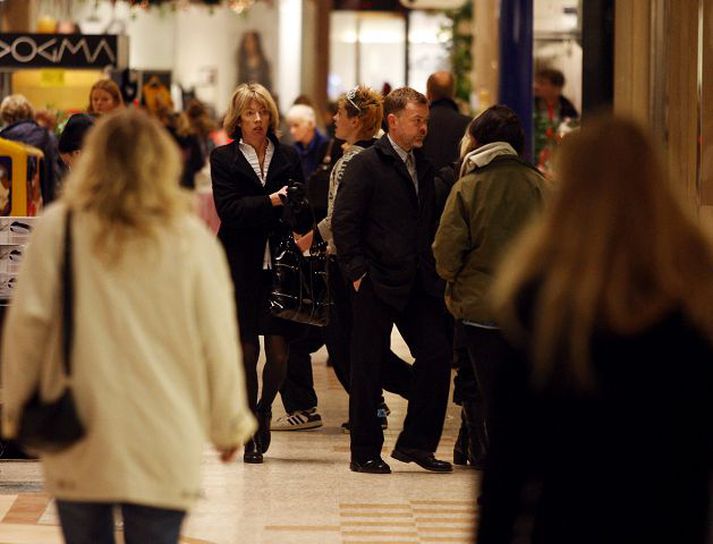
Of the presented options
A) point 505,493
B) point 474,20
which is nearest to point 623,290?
point 505,493

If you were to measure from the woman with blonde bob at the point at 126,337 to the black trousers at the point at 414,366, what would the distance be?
12.7 feet

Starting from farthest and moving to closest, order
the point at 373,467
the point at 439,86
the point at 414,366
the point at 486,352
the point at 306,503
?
the point at 439,86 → the point at 373,467 → the point at 414,366 → the point at 306,503 → the point at 486,352

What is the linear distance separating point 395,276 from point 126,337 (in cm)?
393

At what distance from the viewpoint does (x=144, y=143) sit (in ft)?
13.5

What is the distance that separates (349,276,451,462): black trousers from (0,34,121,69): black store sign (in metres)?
9.46

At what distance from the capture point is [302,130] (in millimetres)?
14133

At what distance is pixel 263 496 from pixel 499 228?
1.62m

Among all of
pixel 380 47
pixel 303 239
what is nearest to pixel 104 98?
pixel 303 239

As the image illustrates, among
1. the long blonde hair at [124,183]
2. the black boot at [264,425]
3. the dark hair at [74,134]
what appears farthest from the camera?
the dark hair at [74,134]

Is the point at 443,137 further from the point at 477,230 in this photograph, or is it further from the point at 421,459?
the point at 477,230

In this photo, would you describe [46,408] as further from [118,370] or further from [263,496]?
[263,496]

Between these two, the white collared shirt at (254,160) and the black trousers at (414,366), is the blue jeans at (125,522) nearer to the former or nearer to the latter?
the black trousers at (414,366)

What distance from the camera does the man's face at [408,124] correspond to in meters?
8.07

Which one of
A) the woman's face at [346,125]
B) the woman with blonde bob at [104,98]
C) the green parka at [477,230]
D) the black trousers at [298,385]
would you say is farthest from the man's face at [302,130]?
the green parka at [477,230]
